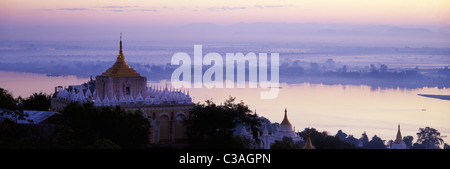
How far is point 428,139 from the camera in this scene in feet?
178

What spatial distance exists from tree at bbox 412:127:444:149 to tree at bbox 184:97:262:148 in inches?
1119

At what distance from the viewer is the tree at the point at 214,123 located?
88.0ft

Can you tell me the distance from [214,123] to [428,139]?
99.4 feet

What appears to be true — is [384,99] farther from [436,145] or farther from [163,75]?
[163,75]

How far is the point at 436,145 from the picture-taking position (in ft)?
181

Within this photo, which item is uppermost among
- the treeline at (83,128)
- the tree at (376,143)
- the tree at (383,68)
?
the tree at (383,68)

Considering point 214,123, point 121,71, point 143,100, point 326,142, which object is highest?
point 121,71

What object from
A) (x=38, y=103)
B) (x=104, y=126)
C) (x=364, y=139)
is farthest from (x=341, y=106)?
(x=104, y=126)

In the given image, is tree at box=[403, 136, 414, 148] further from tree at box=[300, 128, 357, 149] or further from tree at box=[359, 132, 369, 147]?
tree at box=[300, 128, 357, 149]

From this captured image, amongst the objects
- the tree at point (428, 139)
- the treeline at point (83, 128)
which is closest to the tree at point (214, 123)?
the treeline at point (83, 128)

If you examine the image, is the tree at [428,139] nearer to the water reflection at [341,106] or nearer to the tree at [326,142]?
the water reflection at [341,106]

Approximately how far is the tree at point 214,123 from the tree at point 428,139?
1119 inches

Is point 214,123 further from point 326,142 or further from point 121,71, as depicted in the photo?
point 326,142
